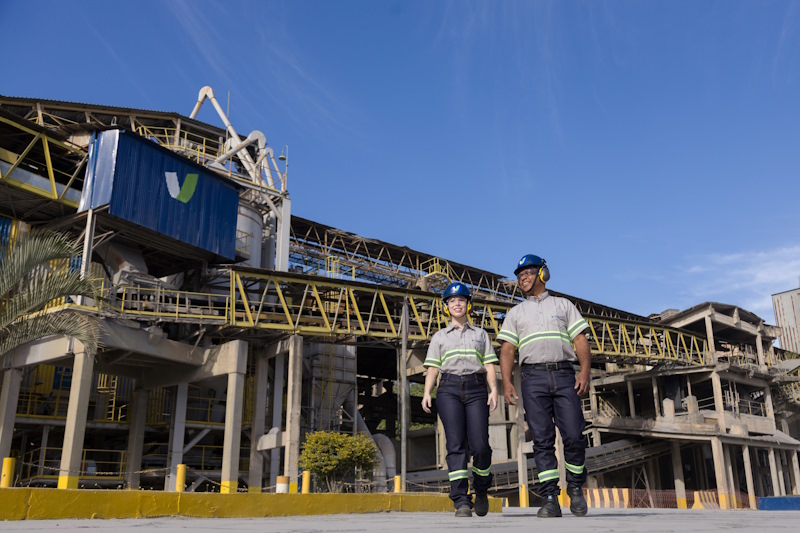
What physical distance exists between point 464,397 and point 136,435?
82.0ft

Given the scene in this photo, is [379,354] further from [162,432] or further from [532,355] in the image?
[532,355]

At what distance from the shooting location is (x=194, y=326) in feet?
93.1

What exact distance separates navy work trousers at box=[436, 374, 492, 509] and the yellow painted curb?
2.28 metres

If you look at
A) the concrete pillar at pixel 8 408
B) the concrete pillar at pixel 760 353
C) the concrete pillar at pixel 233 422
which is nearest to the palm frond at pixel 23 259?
the concrete pillar at pixel 233 422

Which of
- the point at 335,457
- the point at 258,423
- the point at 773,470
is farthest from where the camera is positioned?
the point at 773,470

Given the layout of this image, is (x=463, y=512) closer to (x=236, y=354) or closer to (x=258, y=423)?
(x=236, y=354)

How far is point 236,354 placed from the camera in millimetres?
25922

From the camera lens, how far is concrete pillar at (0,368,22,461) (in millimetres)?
23703

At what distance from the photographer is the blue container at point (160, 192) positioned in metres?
26.3

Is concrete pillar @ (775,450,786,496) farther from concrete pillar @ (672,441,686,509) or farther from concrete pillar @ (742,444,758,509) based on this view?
concrete pillar @ (672,441,686,509)

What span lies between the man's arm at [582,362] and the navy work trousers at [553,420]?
0.23ft

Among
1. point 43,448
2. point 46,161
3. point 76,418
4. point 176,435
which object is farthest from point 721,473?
point 46,161

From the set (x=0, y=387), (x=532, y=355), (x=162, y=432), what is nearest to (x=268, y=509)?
(x=532, y=355)

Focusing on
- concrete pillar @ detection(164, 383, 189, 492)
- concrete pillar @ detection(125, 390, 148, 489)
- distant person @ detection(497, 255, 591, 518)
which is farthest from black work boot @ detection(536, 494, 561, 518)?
concrete pillar @ detection(125, 390, 148, 489)
